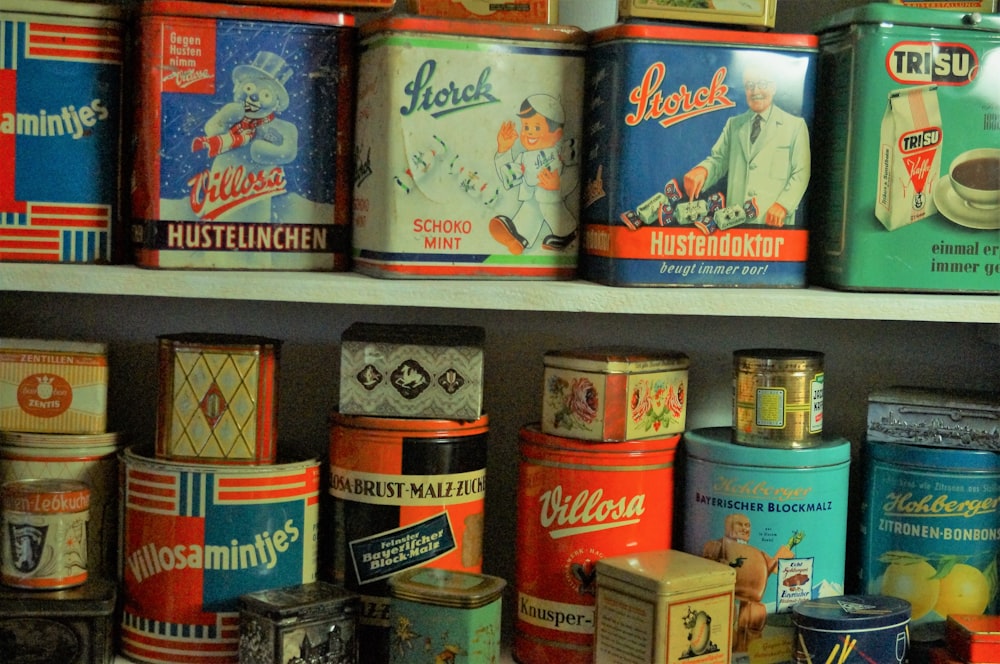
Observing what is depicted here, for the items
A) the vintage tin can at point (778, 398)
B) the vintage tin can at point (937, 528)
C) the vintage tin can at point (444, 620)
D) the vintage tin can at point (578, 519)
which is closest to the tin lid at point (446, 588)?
the vintage tin can at point (444, 620)

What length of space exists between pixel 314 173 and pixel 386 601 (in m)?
0.45

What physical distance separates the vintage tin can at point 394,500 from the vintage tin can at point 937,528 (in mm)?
442

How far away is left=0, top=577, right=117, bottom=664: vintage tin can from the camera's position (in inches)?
45.2

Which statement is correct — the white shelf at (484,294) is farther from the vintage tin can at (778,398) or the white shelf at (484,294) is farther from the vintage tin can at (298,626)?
the vintage tin can at (298,626)

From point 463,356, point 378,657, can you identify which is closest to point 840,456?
point 463,356

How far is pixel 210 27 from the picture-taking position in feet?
3.88

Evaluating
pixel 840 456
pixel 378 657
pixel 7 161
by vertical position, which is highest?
pixel 7 161

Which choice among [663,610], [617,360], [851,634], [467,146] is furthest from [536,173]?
[851,634]

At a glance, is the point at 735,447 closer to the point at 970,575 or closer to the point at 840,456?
the point at 840,456

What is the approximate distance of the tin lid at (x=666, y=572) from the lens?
1131 millimetres

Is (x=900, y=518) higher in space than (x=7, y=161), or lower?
lower

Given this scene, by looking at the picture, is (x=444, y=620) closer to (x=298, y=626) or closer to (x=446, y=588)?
(x=446, y=588)

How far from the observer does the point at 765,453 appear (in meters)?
1.22

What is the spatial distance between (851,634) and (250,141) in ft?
2.51
